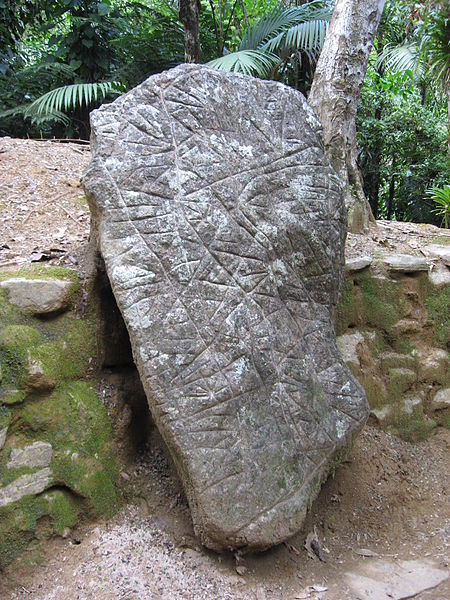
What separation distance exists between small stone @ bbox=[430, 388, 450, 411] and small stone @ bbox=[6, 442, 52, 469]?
2.28m

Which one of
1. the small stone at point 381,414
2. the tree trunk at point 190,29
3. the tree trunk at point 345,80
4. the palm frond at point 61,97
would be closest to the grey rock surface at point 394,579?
the small stone at point 381,414

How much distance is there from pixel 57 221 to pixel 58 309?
3.42ft

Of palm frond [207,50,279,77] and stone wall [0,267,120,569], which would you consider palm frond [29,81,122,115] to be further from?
stone wall [0,267,120,569]

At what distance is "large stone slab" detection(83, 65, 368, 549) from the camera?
6.88 feet

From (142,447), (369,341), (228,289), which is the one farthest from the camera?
(369,341)

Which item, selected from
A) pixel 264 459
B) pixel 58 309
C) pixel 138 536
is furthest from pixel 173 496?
pixel 58 309

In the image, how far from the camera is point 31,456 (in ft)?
7.15

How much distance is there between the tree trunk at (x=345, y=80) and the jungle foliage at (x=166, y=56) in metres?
0.99

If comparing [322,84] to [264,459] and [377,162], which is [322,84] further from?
[377,162]

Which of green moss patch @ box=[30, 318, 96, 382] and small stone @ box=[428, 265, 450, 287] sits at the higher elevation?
green moss patch @ box=[30, 318, 96, 382]

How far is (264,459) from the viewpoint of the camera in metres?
2.14

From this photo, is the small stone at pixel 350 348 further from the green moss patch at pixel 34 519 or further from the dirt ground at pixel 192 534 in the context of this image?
the green moss patch at pixel 34 519

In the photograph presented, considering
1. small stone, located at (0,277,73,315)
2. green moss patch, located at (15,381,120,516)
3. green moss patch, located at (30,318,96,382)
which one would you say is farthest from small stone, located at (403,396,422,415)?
small stone, located at (0,277,73,315)

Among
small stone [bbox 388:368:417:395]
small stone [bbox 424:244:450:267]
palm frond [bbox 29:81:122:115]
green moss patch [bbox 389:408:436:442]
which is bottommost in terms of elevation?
green moss patch [bbox 389:408:436:442]
